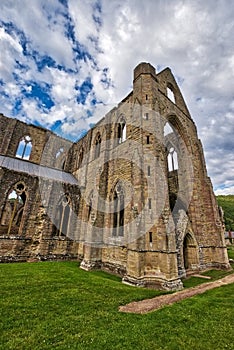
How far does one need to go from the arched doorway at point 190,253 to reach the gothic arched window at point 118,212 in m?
A: 5.29

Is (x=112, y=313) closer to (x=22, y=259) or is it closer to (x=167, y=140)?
(x=22, y=259)

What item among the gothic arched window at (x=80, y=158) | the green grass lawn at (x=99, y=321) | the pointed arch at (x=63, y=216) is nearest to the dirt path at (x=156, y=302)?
the green grass lawn at (x=99, y=321)

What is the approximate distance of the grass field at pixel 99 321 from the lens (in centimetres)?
390

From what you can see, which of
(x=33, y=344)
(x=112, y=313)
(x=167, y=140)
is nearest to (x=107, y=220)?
(x=112, y=313)

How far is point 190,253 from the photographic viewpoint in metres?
12.9

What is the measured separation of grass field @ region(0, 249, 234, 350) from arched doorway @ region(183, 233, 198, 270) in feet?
18.0

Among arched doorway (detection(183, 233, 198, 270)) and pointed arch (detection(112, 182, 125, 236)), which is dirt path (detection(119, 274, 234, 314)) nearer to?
arched doorway (detection(183, 233, 198, 270))

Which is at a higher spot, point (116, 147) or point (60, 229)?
point (116, 147)

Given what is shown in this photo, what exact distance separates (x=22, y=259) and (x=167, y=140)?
17.1 meters

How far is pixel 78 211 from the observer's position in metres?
15.8

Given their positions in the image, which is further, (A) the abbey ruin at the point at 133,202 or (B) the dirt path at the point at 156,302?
(A) the abbey ruin at the point at 133,202

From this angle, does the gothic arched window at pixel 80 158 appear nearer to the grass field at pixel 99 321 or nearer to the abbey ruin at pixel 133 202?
the abbey ruin at pixel 133 202

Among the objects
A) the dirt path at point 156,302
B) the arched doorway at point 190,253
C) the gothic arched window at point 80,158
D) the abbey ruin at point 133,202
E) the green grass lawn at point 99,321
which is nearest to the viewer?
the green grass lawn at point 99,321

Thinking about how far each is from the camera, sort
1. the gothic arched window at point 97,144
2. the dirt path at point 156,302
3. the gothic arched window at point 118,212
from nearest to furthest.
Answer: the dirt path at point 156,302, the gothic arched window at point 118,212, the gothic arched window at point 97,144
